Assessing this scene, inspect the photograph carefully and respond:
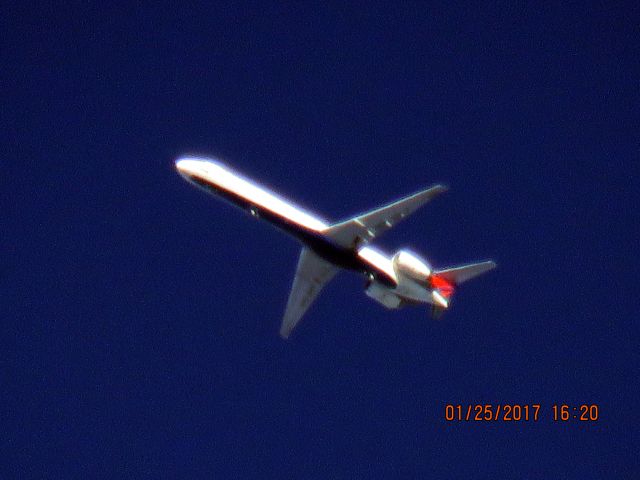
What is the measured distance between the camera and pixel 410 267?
3888 cm

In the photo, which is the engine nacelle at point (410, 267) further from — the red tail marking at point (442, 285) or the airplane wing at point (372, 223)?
the airplane wing at point (372, 223)

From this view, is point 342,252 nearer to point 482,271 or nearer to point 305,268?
point 305,268

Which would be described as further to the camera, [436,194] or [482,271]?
[482,271]

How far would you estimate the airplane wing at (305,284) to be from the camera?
131ft

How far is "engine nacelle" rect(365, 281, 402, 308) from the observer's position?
3938 centimetres

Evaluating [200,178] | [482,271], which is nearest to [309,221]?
[200,178]

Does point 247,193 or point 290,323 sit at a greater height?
point 247,193

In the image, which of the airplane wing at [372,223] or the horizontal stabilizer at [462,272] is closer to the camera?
the airplane wing at [372,223]

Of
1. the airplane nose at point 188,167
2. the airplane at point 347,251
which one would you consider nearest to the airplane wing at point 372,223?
the airplane at point 347,251

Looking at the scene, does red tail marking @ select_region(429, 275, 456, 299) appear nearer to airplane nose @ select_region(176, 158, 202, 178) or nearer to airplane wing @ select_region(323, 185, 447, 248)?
airplane wing @ select_region(323, 185, 447, 248)

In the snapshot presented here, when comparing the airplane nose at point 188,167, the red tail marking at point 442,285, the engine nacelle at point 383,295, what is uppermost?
the airplane nose at point 188,167

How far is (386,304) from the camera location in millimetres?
39875

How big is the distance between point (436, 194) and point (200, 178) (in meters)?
9.04

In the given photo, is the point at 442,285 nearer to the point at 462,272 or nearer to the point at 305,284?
the point at 462,272
